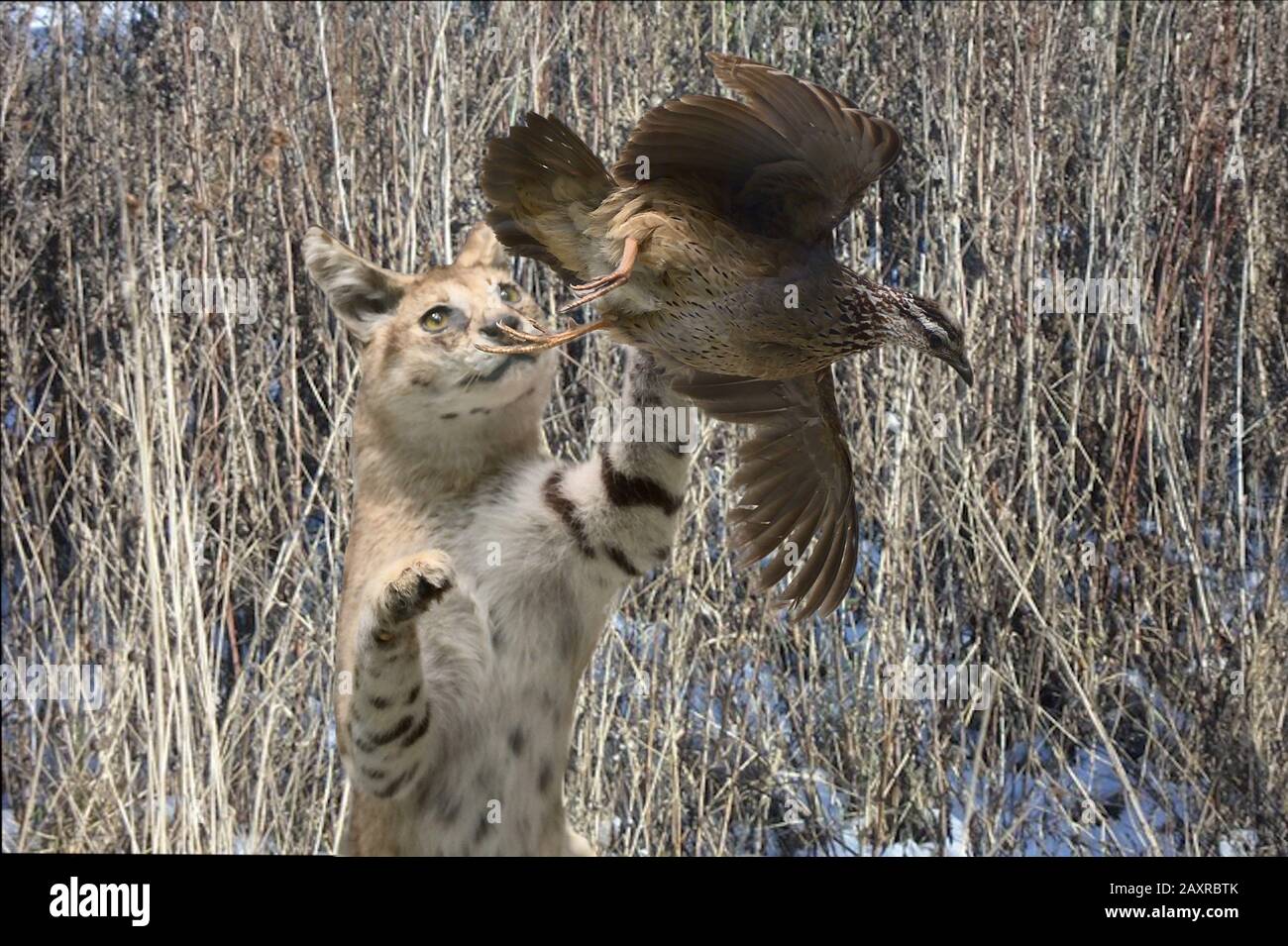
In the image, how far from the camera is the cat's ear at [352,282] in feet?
5.64

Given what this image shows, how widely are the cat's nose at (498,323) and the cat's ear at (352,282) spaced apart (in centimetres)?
15

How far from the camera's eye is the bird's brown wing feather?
1.62 metres

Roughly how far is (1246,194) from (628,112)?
105cm

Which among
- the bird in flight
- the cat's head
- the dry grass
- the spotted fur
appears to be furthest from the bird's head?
the dry grass

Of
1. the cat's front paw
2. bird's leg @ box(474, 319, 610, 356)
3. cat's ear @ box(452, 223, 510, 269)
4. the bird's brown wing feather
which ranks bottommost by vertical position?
the cat's front paw

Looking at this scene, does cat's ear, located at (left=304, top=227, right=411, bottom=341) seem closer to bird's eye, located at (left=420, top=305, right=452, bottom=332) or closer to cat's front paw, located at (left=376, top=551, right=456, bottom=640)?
bird's eye, located at (left=420, top=305, right=452, bottom=332)

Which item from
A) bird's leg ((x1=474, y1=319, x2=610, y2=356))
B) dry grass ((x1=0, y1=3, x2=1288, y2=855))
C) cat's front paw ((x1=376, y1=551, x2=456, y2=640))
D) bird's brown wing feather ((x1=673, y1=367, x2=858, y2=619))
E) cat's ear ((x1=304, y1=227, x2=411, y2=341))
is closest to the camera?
bird's leg ((x1=474, y1=319, x2=610, y2=356))

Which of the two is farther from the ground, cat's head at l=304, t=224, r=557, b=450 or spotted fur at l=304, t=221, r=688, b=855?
cat's head at l=304, t=224, r=557, b=450

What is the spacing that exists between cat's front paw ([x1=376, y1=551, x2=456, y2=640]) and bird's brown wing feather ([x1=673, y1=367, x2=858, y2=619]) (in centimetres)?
35

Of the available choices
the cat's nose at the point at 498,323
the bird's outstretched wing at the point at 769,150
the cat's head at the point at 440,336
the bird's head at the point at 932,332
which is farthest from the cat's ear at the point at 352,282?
the bird's head at the point at 932,332

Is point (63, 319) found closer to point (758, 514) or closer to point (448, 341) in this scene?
point (448, 341)

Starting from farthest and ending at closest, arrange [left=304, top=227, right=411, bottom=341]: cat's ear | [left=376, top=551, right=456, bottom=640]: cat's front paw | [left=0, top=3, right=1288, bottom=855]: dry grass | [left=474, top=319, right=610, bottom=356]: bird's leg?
[left=0, top=3, right=1288, bottom=855]: dry grass, [left=304, top=227, right=411, bottom=341]: cat's ear, [left=376, top=551, right=456, bottom=640]: cat's front paw, [left=474, top=319, right=610, bottom=356]: bird's leg

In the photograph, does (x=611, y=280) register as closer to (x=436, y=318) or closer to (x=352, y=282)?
(x=436, y=318)

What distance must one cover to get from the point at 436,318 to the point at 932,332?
570mm
